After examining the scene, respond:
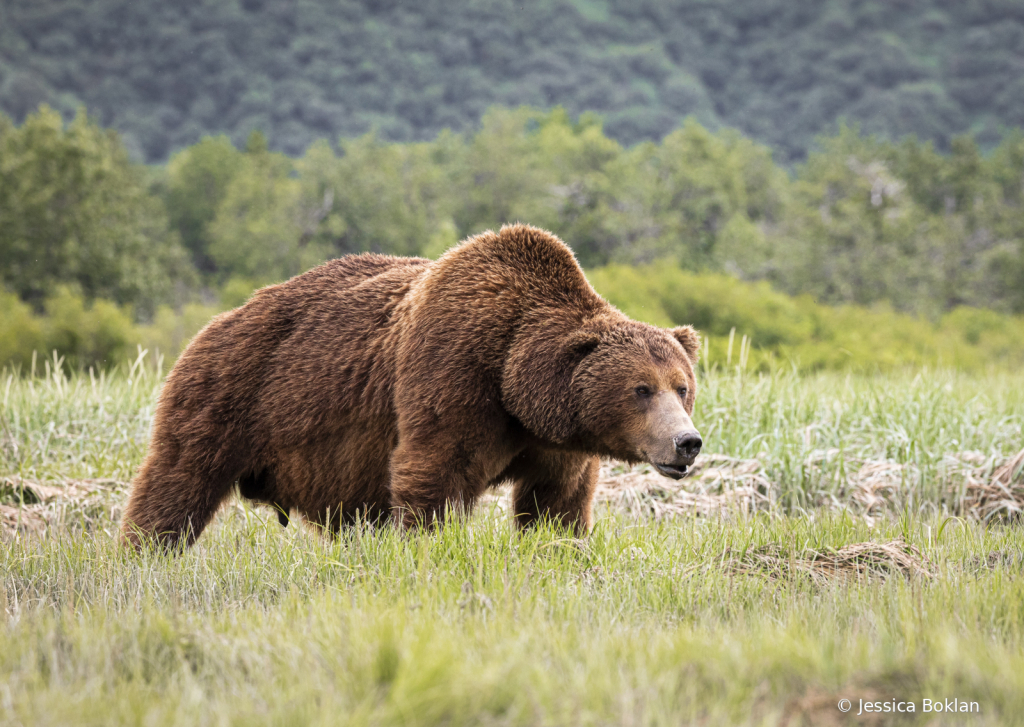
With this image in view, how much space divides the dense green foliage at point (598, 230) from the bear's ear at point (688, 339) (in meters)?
5.83

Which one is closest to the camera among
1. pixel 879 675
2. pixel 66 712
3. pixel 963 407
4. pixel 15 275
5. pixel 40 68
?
pixel 66 712

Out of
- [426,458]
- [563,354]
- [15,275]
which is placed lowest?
[15,275]

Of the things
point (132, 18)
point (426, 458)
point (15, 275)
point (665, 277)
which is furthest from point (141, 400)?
point (132, 18)

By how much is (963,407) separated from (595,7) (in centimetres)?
17644

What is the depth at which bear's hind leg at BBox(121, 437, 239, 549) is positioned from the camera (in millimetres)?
4625

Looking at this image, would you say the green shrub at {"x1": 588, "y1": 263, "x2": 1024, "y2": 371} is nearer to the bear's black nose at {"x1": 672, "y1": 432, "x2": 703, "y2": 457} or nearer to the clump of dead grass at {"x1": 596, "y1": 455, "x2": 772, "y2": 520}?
the clump of dead grass at {"x1": 596, "y1": 455, "x2": 772, "y2": 520}

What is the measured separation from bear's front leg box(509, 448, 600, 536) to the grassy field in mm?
143

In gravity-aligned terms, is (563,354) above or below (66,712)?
above

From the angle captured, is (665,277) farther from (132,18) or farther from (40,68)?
(132,18)

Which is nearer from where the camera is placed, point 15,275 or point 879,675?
point 879,675

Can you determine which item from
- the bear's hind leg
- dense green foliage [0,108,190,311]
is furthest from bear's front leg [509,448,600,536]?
dense green foliage [0,108,190,311]

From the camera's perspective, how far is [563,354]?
4.07m

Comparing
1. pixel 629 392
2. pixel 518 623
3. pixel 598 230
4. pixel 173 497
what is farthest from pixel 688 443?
pixel 598 230

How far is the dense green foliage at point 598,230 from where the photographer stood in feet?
94.0
